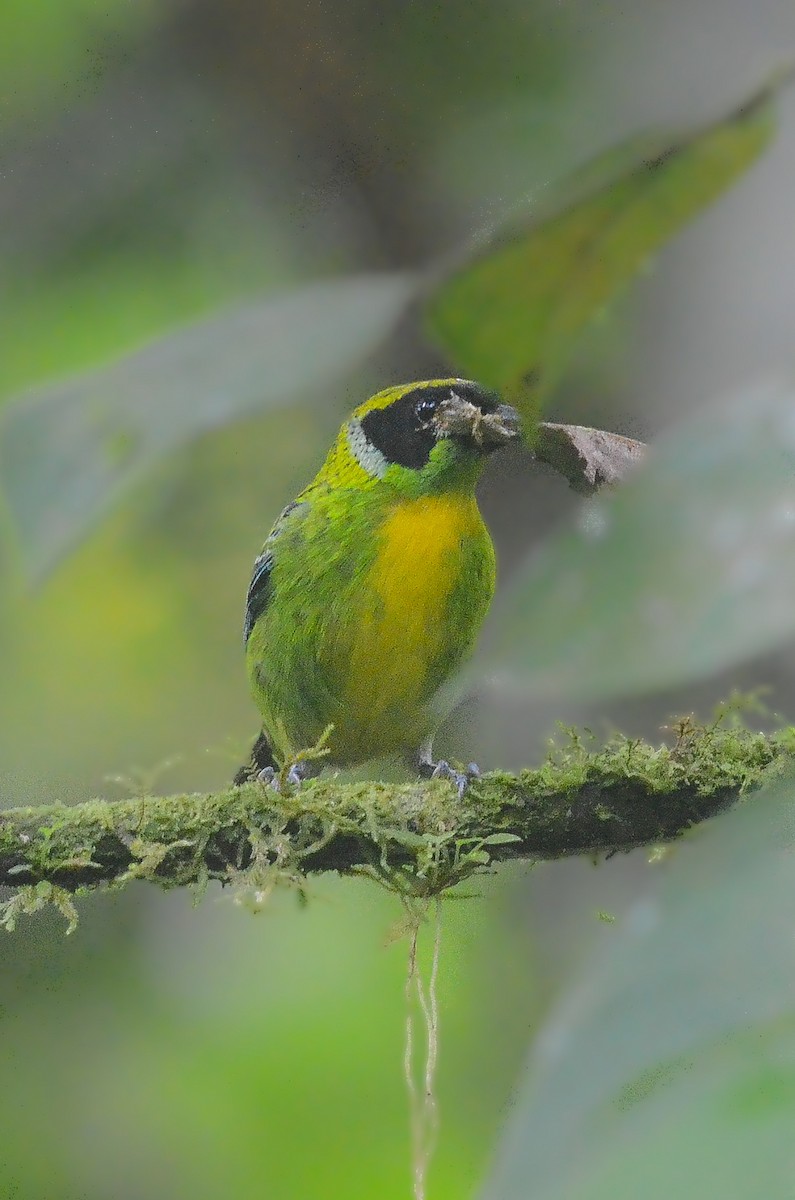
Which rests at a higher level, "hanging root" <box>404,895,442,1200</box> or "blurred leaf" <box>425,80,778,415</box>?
"blurred leaf" <box>425,80,778,415</box>

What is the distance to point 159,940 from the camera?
3764mm

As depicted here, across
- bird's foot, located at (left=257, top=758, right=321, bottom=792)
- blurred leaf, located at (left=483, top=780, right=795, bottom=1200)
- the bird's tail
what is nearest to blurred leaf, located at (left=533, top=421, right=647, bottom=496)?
blurred leaf, located at (left=483, top=780, right=795, bottom=1200)

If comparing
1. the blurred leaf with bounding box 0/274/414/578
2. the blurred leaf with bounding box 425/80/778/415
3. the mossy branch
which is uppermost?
the blurred leaf with bounding box 0/274/414/578

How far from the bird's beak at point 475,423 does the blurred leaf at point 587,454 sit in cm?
75

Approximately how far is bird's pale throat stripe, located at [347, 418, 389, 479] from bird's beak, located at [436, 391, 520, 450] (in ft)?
0.61

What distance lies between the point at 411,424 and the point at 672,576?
1.66 metres

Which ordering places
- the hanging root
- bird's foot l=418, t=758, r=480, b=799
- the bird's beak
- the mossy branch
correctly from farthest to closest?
the bird's beak → bird's foot l=418, t=758, r=480, b=799 → the mossy branch → the hanging root

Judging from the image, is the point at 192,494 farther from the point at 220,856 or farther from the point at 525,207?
the point at 525,207

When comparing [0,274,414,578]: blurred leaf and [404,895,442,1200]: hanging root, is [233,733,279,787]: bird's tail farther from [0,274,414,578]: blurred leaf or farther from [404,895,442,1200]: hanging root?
[0,274,414,578]: blurred leaf

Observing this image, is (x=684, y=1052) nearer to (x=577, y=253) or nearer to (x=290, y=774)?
(x=577, y=253)

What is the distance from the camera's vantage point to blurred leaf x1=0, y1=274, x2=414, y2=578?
2.39ft

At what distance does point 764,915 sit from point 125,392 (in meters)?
0.49

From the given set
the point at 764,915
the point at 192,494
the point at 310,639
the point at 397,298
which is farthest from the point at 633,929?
the point at 192,494

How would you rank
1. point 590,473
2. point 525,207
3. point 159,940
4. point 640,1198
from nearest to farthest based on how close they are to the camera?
point 640,1198 < point 525,207 < point 590,473 < point 159,940
